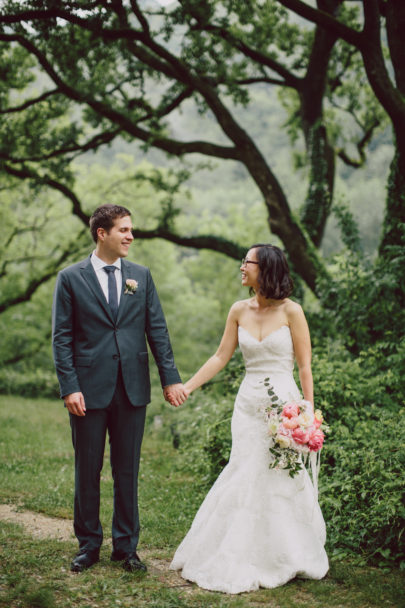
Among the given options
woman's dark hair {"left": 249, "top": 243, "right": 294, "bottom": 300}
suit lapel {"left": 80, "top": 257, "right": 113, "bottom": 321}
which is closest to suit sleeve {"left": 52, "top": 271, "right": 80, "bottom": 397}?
suit lapel {"left": 80, "top": 257, "right": 113, "bottom": 321}

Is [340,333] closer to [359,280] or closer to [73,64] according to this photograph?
[359,280]

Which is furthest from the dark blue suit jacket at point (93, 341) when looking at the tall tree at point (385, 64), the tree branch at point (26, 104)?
the tree branch at point (26, 104)

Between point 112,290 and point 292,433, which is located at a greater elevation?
point 112,290

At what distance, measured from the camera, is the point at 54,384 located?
22703 millimetres

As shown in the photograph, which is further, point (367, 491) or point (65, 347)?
point (367, 491)

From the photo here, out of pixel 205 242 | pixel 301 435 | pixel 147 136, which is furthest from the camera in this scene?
pixel 205 242

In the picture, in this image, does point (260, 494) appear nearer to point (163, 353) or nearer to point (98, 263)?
point (163, 353)

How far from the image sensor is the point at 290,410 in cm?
427

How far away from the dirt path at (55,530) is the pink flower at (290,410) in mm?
1331

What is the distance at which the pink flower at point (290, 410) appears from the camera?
4.27 metres

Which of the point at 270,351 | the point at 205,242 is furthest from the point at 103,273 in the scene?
the point at 205,242

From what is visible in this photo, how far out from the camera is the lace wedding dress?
4223 millimetres

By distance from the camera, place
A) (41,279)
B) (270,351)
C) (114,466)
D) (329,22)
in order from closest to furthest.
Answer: (270,351)
(114,466)
(329,22)
(41,279)

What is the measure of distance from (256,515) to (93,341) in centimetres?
167
